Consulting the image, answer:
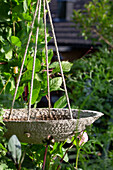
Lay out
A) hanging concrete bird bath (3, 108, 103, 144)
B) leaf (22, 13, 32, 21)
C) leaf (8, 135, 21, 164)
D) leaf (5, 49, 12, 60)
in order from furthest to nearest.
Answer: leaf (5, 49, 12, 60), leaf (22, 13, 32, 21), hanging concrete bird bath (3, 108, 103, 144), leaf (8, 135, 21, 164)

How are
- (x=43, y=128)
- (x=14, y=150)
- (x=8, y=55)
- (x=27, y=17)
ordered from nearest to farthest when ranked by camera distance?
(x=14, y=150) < (x=43, y=128) < (x=27, y=17) < (x=8, y=55)

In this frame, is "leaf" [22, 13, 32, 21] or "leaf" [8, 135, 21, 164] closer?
"leaf" [8, 135, 21, 164]

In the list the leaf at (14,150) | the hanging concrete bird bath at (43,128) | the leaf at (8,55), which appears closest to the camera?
the leaf at (14,150)

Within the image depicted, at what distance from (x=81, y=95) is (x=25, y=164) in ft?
7.12

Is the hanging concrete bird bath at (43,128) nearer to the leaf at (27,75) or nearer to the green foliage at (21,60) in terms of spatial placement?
the green foliage at (21,60)

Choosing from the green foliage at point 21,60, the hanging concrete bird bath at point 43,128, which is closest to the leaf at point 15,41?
the green foliage at point 21,60

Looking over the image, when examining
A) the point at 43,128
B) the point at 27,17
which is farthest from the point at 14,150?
the point at 27,17

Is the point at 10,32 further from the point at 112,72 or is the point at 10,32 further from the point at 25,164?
the point at 112,72

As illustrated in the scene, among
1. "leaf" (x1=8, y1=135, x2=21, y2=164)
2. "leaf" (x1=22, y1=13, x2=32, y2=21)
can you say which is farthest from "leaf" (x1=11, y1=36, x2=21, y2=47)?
"leaf" (x1=8, y1=135, x2=21, y2=164)

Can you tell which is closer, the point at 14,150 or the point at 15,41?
the point at 14,150

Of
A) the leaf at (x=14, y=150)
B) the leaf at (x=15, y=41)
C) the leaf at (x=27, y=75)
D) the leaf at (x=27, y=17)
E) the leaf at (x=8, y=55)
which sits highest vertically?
the leaf at (x=27, y=17)

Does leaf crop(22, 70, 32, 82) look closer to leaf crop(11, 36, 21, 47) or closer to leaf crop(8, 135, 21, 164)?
leaf crop(11, 36, 21, 47)

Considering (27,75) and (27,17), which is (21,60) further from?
(27,17)

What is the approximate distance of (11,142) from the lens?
1178 mm
